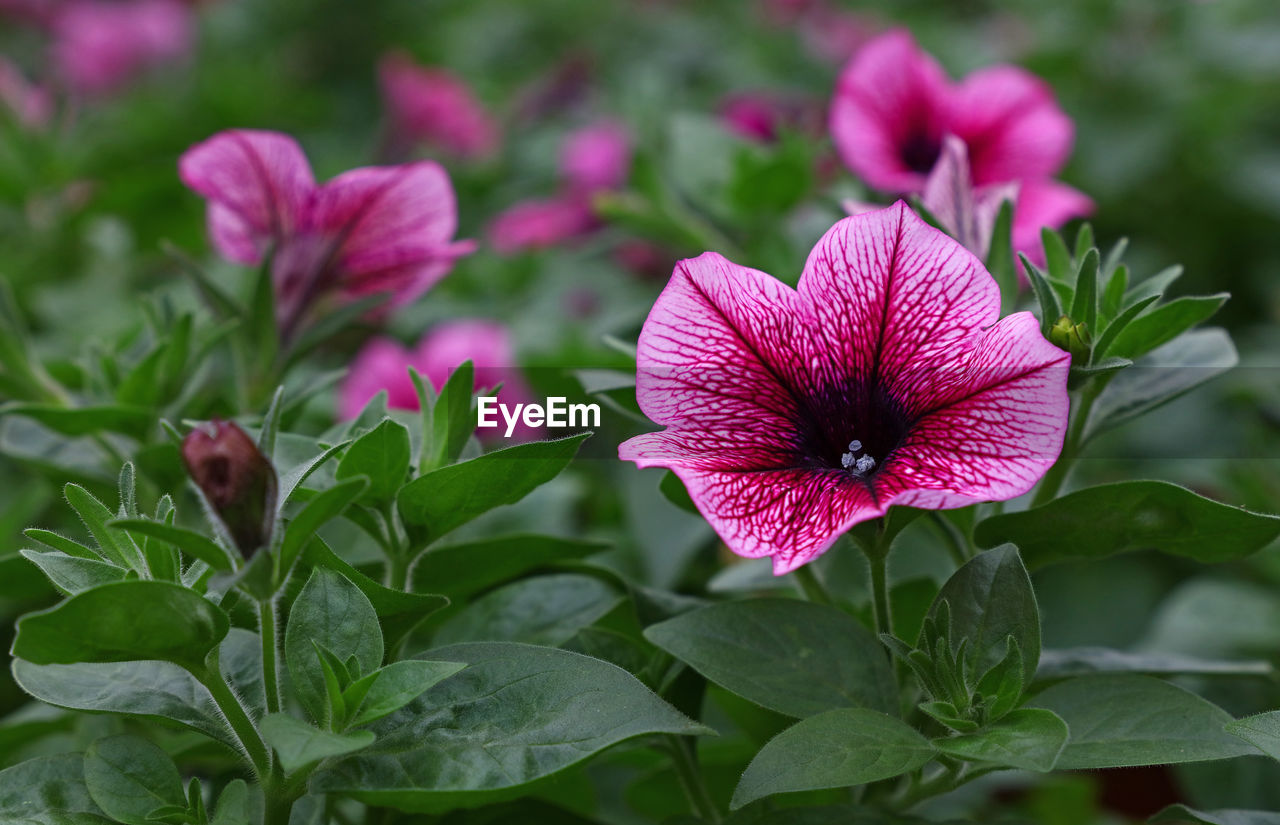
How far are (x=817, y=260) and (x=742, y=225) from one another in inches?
27.7

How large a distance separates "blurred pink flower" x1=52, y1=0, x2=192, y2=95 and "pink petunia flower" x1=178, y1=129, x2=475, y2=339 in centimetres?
174

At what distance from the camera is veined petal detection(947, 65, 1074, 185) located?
107 cm

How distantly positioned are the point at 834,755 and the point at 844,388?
19 cm

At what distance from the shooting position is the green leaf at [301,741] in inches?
17.6

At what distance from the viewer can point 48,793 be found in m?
0.55

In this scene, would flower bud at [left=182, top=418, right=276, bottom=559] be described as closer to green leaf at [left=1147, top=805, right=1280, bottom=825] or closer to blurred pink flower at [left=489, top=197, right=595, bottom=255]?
green leaf at [left=1147, top=805, right=1280, bottom=825]

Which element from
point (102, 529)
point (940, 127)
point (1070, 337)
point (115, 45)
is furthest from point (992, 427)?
point (115, 45)

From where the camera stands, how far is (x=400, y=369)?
112 centimetres

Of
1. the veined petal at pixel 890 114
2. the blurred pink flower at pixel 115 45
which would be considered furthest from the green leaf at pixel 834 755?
the blurred pink flower at pixel 115 45

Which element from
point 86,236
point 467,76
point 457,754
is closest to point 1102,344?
point 457,754

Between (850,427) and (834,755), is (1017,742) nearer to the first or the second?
(834,755)

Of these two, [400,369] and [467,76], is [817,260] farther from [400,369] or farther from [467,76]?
[467,76]

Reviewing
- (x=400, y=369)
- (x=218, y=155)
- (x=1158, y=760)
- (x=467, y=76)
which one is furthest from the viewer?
(x=467, y=76)

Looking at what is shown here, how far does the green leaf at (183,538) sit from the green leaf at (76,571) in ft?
0.21
